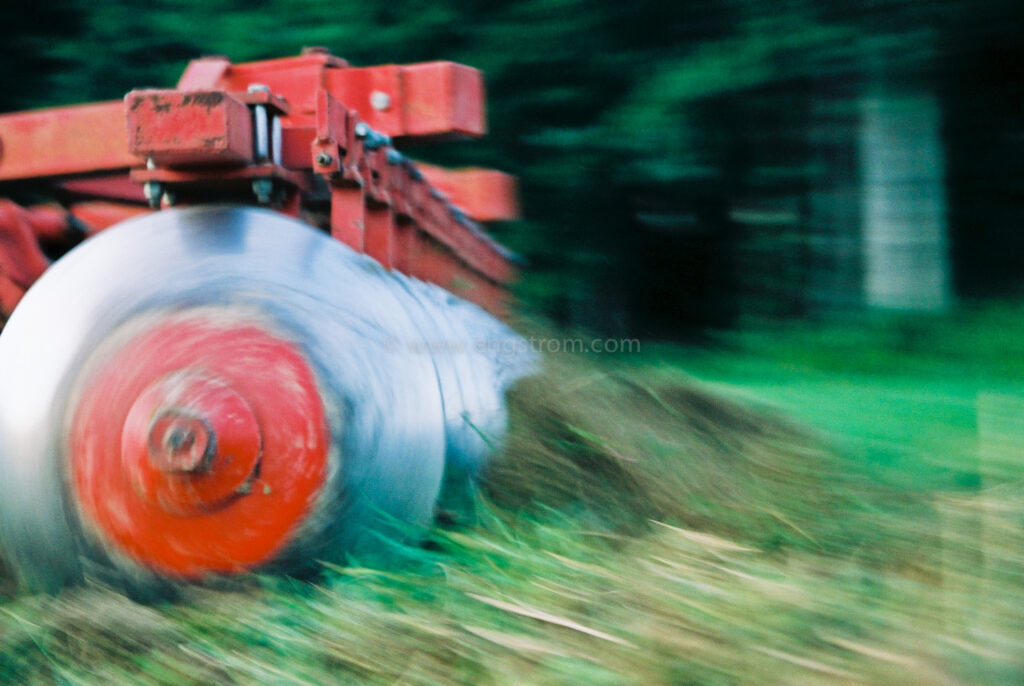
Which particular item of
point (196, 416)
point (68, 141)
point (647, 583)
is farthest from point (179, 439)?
point (68, 141)

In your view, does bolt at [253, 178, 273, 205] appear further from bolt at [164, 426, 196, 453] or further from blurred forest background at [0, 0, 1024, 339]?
blurred forest background at [0, 0, 1024, 339]

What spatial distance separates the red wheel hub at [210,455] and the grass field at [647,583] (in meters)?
0.10

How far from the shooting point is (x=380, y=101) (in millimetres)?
2488

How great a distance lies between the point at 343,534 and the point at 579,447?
647 millimetres

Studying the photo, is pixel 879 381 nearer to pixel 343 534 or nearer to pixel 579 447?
pixel 579 447

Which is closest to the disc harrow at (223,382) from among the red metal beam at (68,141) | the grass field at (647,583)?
the grass field at (647,583)

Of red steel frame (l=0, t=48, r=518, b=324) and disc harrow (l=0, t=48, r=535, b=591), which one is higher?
red steel frame (l=0, t=48, r=518, b=324)

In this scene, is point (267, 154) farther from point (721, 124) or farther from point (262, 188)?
point (721, 124)

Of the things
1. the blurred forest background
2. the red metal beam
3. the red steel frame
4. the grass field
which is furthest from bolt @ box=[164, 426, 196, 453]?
the blurred forest background

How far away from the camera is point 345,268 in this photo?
6.28ft

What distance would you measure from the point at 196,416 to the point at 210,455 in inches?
2.7

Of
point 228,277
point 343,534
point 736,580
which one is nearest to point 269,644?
point 343,534

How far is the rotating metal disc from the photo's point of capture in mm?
1592

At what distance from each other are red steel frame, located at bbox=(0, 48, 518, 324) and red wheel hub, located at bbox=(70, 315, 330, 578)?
406 millimetres
